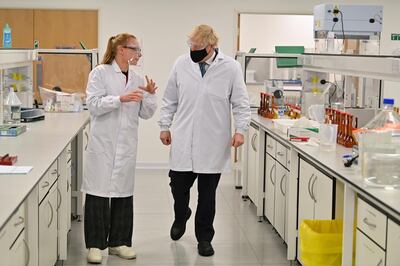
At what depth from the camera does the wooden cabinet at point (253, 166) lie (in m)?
5.90

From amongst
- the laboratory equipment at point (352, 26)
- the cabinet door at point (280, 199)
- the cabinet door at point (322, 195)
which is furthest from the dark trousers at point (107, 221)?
the laboratory equipment at point (352, 26)

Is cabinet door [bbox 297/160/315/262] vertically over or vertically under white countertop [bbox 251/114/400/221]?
under

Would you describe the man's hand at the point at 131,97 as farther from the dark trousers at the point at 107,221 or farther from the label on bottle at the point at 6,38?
the label on bottle at the point at 6,38

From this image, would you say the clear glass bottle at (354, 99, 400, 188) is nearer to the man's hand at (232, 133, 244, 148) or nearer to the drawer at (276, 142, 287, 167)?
the man's hand at (232, 133, 244, 148)

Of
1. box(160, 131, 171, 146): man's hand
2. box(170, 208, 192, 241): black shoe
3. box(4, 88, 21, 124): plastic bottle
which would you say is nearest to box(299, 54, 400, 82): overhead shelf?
box(160, 131, 171, 146): man's hand

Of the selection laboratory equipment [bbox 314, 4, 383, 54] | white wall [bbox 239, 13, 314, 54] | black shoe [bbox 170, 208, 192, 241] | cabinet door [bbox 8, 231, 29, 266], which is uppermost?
white wall [bbox 239, 13, 314, 54]

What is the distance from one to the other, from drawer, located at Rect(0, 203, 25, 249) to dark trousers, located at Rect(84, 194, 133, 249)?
52.7 inches

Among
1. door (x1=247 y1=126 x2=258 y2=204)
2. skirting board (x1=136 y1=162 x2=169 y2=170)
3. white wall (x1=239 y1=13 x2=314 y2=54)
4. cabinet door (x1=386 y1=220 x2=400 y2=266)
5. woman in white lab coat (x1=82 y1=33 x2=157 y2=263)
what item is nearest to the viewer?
cabinet door (x1=386 y1=220 x2=400 y2=266)

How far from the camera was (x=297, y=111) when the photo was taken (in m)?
5.94

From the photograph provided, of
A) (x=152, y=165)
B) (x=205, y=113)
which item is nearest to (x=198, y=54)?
(x=205, y=113)

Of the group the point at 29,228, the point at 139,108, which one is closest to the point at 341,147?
the point at 139,108

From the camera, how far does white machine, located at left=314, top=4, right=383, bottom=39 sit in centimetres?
550

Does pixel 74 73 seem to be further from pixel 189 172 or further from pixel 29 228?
pixel 29 228

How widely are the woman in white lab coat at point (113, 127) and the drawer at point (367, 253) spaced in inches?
68.8
